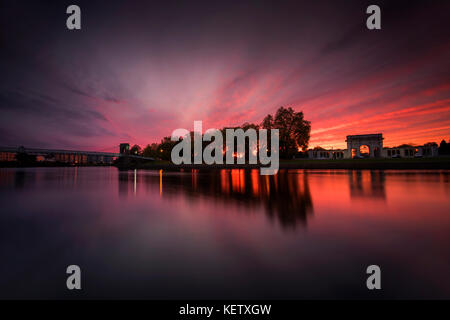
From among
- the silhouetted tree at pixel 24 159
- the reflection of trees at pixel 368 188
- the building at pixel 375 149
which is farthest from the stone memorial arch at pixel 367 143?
the silhouetted tree at pixel 24 159

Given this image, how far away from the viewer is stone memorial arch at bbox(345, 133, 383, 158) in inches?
2042

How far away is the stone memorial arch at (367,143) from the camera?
51.9 meters

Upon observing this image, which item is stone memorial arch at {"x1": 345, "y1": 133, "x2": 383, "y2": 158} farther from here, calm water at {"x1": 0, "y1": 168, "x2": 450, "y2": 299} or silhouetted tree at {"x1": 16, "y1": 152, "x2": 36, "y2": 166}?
silhouetted tree at {"x1": 16, "y1": 152, "x2": 36, "y2": 166}

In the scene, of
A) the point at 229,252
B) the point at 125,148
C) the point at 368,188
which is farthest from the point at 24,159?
the point at 368,188

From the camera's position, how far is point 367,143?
52.7 m

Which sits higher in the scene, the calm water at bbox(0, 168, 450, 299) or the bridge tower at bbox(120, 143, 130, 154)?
the bridge tower at bbox(120, 143, 130, 154)

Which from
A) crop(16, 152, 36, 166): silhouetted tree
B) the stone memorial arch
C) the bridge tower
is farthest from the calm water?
crop(16, 152, 36, 166): silhouetted tree

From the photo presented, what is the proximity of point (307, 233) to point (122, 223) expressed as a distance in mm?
4545

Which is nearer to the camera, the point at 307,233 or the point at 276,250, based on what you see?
the point at 276,250
